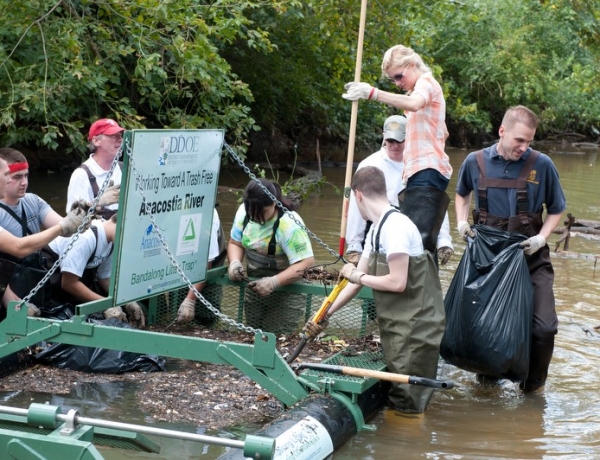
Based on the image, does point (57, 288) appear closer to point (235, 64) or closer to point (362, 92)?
point (362, 92)

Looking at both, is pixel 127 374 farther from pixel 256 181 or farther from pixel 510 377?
pixel 510 377

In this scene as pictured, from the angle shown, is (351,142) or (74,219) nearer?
(74,219)

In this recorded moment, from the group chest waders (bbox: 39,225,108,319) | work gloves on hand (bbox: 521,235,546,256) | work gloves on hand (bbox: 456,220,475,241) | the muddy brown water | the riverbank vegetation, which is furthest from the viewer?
the riverbank vegetation

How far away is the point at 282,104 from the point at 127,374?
14.6 metres

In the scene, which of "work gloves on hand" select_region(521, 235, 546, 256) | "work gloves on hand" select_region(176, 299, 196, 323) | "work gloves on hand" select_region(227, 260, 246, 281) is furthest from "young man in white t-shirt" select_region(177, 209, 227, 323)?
"work gloves on hand" select_region(521, 235, 546, 256)

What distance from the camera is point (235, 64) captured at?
1883 centimetres

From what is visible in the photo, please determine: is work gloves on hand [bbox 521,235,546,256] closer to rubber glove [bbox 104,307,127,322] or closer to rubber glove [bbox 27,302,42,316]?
rubber glove [bbox 104,307,127,322]

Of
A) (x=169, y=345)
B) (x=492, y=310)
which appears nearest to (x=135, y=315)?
(x=169, y=345)

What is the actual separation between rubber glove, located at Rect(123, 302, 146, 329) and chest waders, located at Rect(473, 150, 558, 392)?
2565 mm

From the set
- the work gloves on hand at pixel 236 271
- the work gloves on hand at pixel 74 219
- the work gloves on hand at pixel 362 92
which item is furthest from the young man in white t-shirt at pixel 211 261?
the work gloves on hand at pixel 362 92

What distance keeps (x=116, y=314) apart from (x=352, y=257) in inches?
67.6

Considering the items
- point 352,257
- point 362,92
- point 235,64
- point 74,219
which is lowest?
point 352,257

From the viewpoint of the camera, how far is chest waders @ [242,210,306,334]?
7234 mm

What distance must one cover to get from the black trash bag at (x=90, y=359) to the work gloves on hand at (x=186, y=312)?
0.89m
